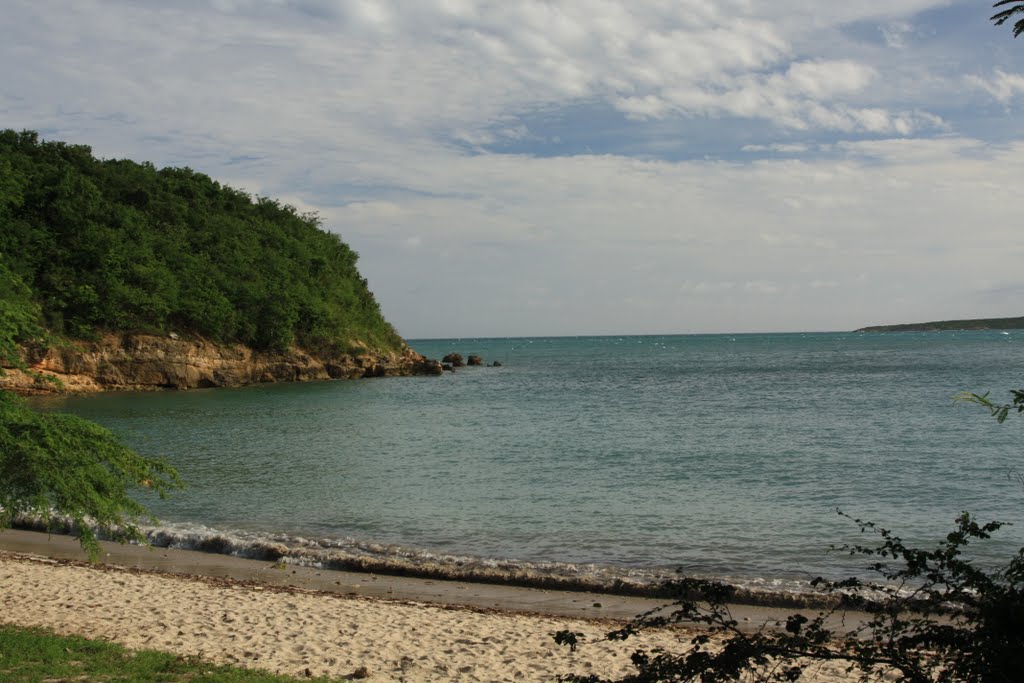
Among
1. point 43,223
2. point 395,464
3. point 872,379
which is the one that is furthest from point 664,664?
point 872,379

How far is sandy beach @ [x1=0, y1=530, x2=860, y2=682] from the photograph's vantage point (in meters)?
9.76

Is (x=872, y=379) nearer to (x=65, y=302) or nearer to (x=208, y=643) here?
(x=65, y=302)

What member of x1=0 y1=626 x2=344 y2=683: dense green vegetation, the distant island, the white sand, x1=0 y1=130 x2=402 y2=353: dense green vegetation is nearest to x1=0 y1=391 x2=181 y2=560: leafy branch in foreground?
x1=0 y1=626 x2=344 y2=683: dense green vegetation

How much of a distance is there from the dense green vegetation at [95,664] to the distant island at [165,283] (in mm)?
35513

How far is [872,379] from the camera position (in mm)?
66062

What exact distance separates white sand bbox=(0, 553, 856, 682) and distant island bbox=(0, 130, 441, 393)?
32.7m

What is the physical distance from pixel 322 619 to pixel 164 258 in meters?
57.5

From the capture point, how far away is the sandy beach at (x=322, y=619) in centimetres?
976

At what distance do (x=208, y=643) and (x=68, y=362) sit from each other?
151 feet

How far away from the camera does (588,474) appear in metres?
24.1

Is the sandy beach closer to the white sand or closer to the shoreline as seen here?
the white sand

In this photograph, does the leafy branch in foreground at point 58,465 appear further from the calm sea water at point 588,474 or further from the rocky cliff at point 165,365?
the rocky cliff at point 165,365

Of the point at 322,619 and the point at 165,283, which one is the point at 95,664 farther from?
the point at 165,283

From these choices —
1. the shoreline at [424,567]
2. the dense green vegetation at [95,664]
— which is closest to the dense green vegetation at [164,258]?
the shoreline at [424,567]
